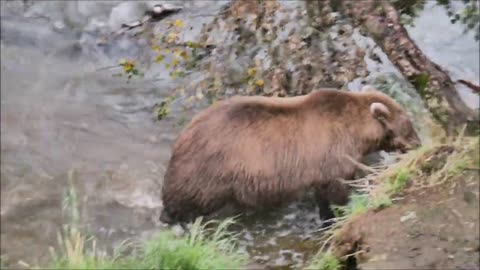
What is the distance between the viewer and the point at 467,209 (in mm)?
4844

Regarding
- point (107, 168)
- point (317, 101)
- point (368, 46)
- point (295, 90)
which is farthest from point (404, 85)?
point (107, 168)

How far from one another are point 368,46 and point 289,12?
728mm

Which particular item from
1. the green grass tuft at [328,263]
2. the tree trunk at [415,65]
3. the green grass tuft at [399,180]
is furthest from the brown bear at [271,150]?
the green grass tuft at [328,263]

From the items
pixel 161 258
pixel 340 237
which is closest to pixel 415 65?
pixel 340 237

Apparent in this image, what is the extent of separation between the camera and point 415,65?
243 inches

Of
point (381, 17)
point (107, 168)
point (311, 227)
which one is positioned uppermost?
point (381, 17)

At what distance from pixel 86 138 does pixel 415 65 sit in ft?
9.88

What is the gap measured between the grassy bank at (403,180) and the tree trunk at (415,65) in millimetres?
369

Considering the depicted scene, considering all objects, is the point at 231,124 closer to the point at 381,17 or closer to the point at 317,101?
the point at 317,101

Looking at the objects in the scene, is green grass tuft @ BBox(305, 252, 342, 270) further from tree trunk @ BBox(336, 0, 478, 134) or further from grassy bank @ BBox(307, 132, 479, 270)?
tree trunk @ BBox(336, 0, 478, 134)

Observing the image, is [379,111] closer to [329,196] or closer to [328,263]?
[329,196]

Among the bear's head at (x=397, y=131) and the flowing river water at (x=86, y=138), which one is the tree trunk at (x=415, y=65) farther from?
the flowing river water at (x=86, y=138)

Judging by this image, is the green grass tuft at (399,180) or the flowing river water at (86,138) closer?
the green grass tuft at (399,180)

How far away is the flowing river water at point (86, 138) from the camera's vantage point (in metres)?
6.45
